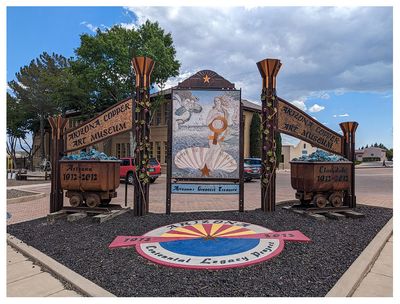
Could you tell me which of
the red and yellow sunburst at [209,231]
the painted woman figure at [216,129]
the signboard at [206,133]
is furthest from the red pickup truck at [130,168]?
the red and yellow sunburst at [209,231]

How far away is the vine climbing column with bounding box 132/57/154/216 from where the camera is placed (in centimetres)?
696

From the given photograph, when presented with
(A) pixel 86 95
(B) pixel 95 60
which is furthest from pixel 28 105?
(B) pixel 95 60

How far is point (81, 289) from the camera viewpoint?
328 centimetres

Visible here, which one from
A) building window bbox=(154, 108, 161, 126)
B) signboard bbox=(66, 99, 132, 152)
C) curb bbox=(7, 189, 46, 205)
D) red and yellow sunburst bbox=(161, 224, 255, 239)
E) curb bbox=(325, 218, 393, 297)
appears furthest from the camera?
building window bbox=(154, 108, 161, 126)

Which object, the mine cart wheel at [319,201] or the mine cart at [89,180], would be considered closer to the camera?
the mine cart at [89,180]

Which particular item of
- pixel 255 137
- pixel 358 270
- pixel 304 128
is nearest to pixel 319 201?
pixel 304 128

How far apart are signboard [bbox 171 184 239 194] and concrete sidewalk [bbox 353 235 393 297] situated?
3.54 meters

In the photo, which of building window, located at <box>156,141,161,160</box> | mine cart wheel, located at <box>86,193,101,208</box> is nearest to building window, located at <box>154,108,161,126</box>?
building window, located at <box>156,141,161,160</box>

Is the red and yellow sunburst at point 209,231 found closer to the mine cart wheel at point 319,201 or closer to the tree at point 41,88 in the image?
the mine cart wheel at point 319,201

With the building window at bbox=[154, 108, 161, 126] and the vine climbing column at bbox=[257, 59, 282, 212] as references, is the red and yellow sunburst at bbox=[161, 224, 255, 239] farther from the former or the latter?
the building window at bbox=[154, 108, 161, 126]

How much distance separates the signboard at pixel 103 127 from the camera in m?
7.14

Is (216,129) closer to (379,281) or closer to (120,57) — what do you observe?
(379,281)

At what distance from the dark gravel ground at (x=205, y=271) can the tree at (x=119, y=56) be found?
57.4ft

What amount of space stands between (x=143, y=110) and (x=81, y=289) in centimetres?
459
